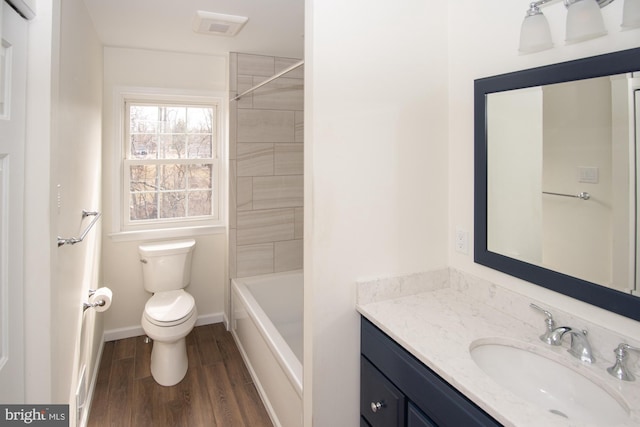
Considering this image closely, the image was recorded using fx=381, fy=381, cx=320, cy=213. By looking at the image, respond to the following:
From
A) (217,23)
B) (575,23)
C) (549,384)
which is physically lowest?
(549,384)

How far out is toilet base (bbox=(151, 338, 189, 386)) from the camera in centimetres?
261

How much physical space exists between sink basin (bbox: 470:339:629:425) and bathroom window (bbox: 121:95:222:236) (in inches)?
107

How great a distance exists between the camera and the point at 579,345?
119 cm

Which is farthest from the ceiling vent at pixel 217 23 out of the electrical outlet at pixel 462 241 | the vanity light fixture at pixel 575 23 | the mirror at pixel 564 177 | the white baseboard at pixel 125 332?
the white baseboard at pixel 125 332

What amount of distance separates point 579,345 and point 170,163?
313cm

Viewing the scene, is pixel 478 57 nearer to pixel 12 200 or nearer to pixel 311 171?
pixel 311 171

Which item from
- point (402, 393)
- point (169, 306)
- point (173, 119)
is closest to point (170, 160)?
point (173, 119)

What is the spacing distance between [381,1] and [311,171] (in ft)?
2.47

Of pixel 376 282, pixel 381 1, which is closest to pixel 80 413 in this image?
pixel 376 282

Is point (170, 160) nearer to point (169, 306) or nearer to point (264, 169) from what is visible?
point (264, 169)

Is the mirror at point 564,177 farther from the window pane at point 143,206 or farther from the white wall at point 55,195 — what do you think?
the window pane at point 143,206

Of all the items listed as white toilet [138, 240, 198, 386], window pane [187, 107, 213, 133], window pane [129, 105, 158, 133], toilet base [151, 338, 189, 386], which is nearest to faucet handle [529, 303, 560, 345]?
white toilet [138, 240, 198, 386]

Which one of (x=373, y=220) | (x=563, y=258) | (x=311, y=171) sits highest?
(x=311, y=171)

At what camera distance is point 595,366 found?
1.13 m
